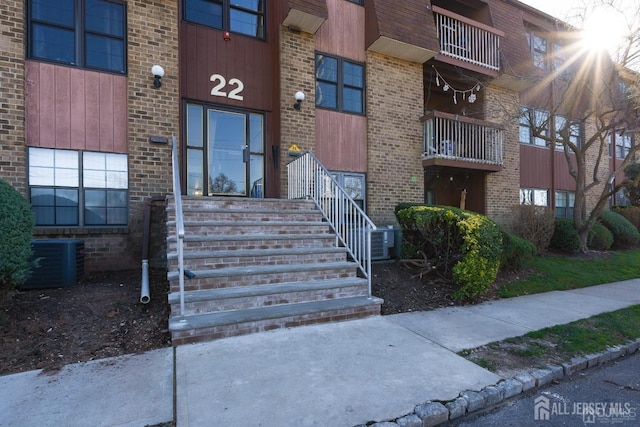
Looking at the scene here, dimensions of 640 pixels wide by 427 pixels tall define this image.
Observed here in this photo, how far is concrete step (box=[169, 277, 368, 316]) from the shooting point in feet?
12.9

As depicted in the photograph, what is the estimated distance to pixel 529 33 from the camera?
12.4 m

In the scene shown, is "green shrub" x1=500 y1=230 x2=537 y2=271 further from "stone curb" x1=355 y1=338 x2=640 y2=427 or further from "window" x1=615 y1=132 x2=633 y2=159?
"window" x1=615 y1=132 x2=633 y2=159

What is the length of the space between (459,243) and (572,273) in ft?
13.1

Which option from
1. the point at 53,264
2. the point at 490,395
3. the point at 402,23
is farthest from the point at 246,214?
the point at 402,23

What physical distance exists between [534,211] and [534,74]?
4401mm

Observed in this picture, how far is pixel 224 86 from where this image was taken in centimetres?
749

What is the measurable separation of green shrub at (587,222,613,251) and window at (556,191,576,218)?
2.36 m

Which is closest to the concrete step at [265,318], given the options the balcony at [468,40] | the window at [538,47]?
the balcony at [468,40]

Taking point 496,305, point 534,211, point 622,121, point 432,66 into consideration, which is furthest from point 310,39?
point 622,121

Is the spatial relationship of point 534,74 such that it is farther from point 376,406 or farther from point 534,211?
point 376,406

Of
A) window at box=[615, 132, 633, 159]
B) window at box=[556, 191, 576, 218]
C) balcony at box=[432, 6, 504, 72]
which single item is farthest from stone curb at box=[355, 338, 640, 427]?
window at box=[615, 132, 633, 159]

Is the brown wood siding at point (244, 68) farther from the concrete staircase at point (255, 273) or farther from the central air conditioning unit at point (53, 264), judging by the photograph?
the central air conditioning unit at point (53, 264)

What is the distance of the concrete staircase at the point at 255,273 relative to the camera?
389 centimetres

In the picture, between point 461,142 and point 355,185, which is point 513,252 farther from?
point 461,142
